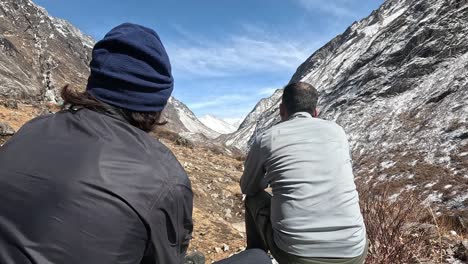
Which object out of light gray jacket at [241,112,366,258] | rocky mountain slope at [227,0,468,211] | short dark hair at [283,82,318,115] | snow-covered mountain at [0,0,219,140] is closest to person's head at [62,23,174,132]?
light gray jacket at [241,112,366,258]

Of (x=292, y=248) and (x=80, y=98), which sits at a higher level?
(x=80, y=98)

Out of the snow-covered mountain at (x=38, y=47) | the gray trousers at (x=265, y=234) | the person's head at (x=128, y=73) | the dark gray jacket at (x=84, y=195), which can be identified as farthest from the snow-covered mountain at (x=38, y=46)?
the dark gray jacket at (x=84, y=195)

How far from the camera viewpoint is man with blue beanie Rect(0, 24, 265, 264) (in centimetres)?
126

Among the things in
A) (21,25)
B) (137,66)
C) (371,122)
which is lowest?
(137,66)

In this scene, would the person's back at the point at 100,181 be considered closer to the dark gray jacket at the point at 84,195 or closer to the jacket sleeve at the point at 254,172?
the dark gray jacket at the point at 84,195

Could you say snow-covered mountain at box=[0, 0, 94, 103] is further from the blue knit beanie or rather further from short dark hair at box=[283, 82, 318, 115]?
the blue knit beanie

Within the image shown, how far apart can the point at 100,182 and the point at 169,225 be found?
0.32 meters

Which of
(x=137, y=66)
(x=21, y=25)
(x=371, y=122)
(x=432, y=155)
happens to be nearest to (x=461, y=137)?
(x=432, y=155)

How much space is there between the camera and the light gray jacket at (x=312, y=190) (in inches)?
105

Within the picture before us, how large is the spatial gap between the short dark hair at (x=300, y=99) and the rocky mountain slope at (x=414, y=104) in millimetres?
7727

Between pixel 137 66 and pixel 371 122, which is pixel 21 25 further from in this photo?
pixel 137 66

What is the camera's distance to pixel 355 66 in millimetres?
37625

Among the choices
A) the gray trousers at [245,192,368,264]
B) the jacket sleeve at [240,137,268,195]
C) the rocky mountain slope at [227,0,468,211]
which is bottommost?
the gray trousers at [245,192,368,264]

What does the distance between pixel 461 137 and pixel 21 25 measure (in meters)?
67.1
